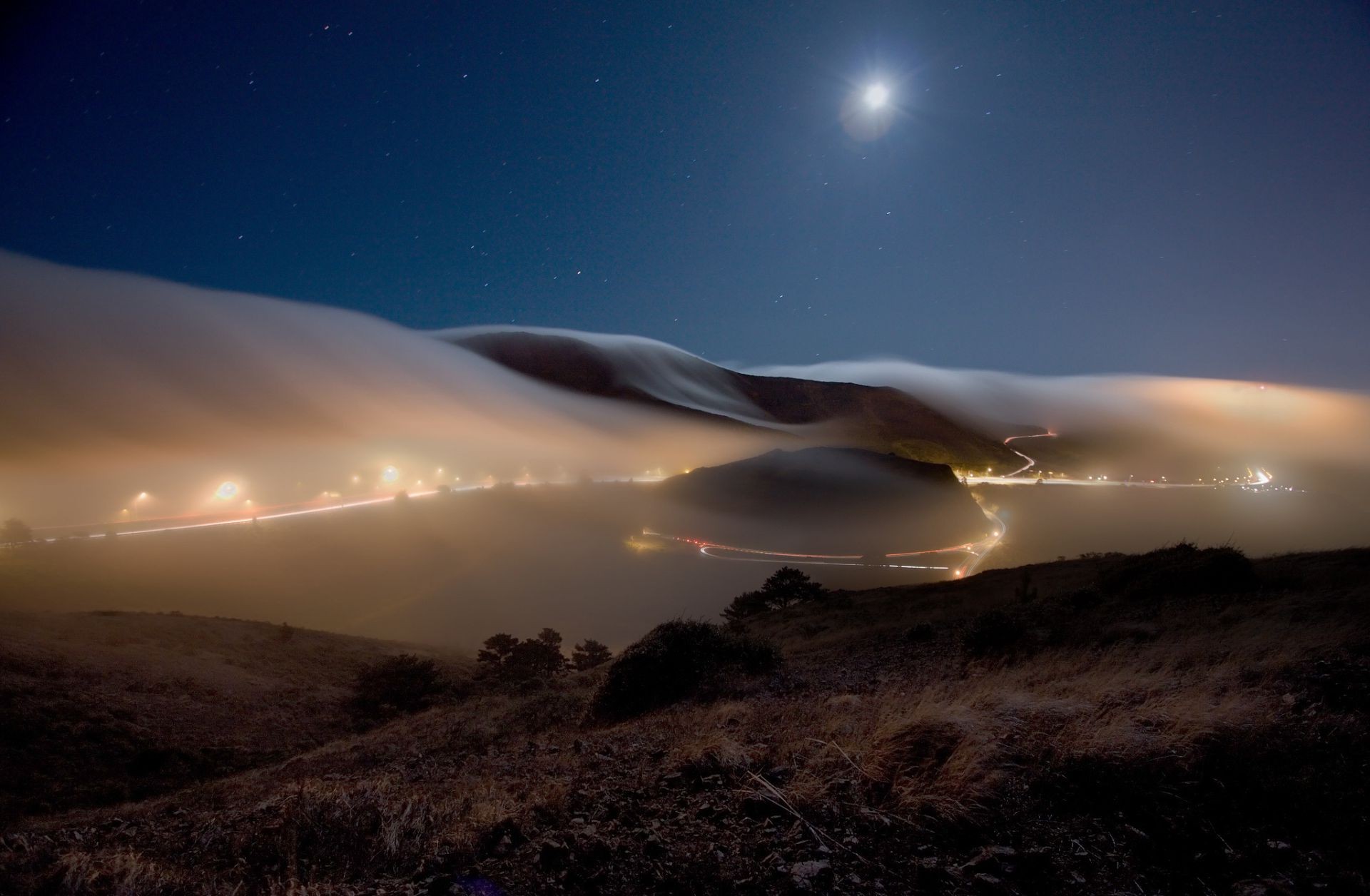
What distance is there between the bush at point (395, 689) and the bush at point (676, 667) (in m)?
9.95

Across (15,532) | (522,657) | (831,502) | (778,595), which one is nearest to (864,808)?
(522,657)

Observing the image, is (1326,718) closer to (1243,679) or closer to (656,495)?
(1243,679)

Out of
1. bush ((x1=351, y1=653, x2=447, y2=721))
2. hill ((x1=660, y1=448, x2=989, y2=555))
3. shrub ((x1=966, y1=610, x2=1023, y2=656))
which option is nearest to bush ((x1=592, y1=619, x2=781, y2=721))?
shrub ((x1=966, y1=610, x2=1023, y2=656))

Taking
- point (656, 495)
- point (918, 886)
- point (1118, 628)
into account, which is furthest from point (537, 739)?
point (656, 495)

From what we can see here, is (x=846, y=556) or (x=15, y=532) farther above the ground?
(x=15, y=532)

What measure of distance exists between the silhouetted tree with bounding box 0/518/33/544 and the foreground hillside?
45474mm

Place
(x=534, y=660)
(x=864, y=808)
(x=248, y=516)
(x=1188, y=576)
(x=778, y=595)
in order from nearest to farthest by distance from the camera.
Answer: (x=864, y=808) → (x=1188, y=576) → (x=534, y=660) → (x=778, y=595) → (x=248, y=516)

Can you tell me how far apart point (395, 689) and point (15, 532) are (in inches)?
1571

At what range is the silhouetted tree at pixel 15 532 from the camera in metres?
35.3

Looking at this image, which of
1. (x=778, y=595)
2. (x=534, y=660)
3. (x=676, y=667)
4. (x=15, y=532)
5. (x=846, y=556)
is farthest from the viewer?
(x=846, y=556)

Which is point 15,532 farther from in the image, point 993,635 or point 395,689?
point 993,635

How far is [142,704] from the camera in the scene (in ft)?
45.8

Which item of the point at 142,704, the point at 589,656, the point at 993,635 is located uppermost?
the point at 993,635

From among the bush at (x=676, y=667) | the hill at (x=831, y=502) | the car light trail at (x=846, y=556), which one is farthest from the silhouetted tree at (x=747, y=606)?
the hill at (x=831, y=502)
